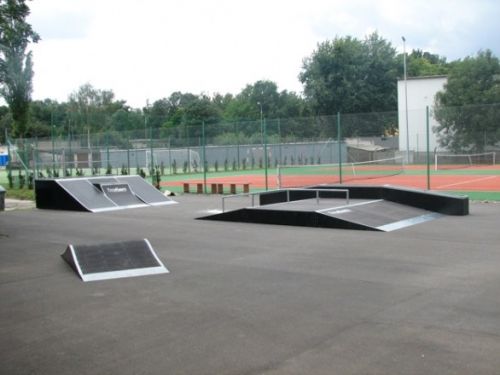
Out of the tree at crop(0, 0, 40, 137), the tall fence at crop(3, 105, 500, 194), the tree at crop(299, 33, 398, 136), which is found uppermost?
→ the tree at crop(299, 33, 398, 136)

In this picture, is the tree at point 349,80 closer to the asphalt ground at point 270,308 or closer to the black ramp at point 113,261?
the asphalt ground at point 270,308

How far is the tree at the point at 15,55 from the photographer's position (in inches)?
587

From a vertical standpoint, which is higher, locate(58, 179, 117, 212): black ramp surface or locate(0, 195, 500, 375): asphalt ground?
locate(58, 179, 117, 212): black ramp surface

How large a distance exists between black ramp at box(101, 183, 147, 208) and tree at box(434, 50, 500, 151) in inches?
499

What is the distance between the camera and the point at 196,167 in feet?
136

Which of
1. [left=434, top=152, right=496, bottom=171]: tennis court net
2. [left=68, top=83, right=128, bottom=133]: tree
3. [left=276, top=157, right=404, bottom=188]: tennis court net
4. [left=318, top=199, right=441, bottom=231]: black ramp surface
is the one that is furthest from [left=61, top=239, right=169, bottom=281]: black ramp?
[left=68, top=83, right=128, bottom=133]: tree

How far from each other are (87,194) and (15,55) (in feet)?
15.3

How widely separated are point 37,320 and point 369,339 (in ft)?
10.5

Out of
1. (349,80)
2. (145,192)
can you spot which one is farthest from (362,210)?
(349,80)

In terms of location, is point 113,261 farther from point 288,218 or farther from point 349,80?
point 349,80

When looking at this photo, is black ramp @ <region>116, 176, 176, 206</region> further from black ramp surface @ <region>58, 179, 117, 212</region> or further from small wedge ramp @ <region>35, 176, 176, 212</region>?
black ramp surface @ <region>58, 179, 117, 212</region>

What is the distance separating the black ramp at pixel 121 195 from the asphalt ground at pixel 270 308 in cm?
711

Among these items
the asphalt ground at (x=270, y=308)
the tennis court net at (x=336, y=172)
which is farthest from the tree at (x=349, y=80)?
the asphalt ground at (x=270, y=308)

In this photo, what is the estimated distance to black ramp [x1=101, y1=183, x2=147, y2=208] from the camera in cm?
1833
